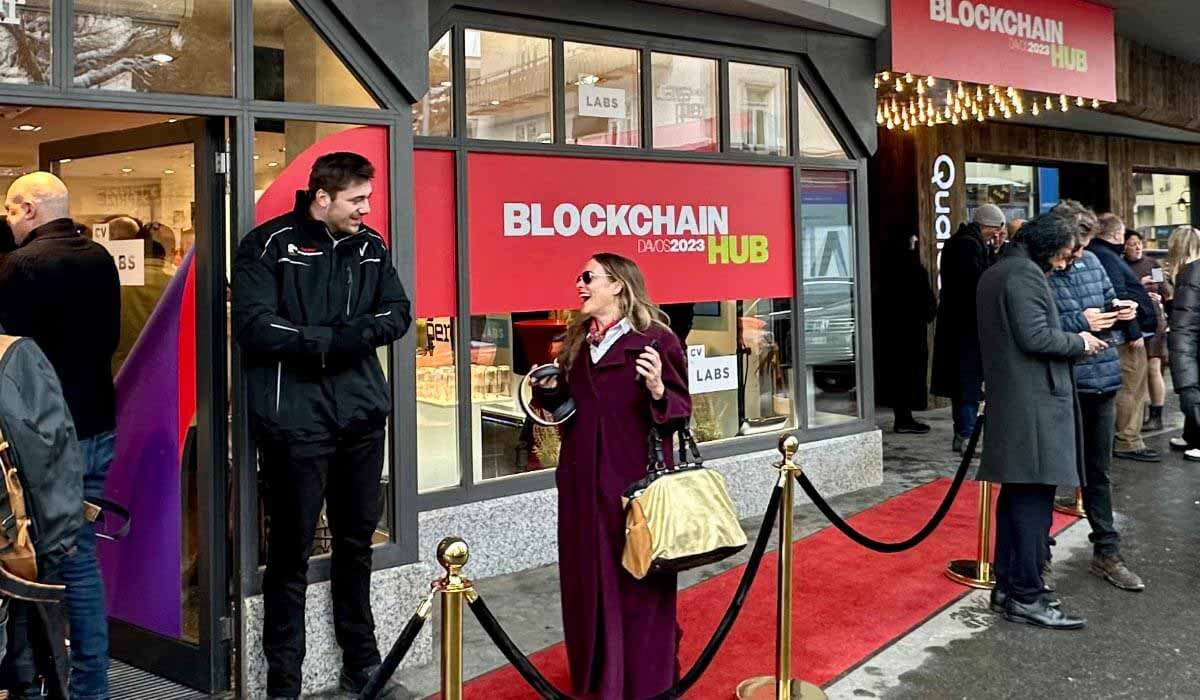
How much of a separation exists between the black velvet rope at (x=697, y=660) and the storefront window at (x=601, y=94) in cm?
307

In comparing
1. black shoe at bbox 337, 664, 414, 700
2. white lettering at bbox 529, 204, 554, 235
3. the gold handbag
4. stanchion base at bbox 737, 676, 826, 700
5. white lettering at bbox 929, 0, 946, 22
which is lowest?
stanchion base at bbox 737, 676, 826, 700

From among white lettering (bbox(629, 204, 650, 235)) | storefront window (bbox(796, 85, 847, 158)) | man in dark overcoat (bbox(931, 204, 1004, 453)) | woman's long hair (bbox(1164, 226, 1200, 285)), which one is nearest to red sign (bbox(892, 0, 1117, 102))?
storefront window (bbox(796, 85, 847, 158))

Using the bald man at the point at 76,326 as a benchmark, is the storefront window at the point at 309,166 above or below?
above

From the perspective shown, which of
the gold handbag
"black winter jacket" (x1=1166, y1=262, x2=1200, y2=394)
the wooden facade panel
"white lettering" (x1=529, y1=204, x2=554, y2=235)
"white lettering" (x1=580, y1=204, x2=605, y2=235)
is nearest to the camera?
the gold handbag

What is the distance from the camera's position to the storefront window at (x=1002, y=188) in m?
13.4

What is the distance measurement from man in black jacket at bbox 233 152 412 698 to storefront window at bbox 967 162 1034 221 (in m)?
10.5

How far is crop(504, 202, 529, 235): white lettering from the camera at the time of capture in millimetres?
6156

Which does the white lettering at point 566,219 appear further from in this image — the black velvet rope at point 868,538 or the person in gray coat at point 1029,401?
the person in gray coat at point 1029,401

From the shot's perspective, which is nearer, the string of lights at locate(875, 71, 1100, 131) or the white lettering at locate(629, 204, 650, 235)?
the white lettering at locate(629, 204, 650, 235)

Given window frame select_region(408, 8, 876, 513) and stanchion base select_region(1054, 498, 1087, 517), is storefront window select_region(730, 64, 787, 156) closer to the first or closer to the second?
window frame select_region(408, 8, 876, 513)

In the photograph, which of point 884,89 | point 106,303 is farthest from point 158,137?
point 884,89

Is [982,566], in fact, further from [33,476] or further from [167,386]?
[33,476]

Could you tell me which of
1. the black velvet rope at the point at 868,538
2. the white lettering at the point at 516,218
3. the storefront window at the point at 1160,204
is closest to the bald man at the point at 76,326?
the white lettering at the point at 516,218

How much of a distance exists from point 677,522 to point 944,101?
318 inches
